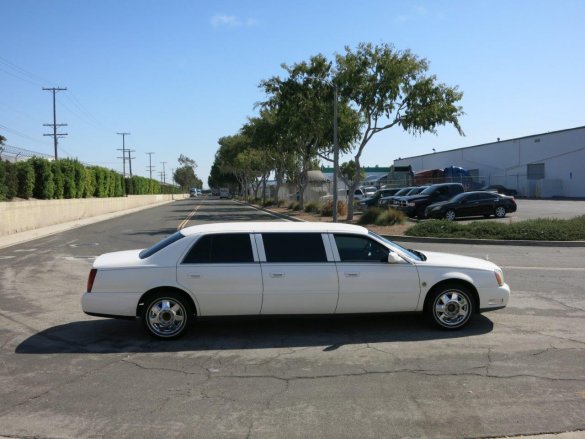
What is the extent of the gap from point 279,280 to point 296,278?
203mm

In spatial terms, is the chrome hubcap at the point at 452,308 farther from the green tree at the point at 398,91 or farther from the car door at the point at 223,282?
the green tree at the point at 398,91

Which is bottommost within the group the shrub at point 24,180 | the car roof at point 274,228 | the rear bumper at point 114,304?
the rear bumper at point 114,304

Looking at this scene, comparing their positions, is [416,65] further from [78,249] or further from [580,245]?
[78,249]

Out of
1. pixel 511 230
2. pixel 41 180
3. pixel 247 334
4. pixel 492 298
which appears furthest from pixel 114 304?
pixel 41 180

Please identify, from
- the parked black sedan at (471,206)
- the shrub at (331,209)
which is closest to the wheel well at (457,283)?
the parked black sedan at (471,206)

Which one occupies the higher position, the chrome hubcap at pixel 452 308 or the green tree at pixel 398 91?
the green tree at pixel 398 91

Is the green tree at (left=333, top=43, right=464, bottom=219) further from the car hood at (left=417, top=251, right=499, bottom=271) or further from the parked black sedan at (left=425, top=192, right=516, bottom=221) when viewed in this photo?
the car hood at (left=417, top=251, right=499, bottom=271)

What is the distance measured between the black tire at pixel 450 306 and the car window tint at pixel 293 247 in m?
1.47

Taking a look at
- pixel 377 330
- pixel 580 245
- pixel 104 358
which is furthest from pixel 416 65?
pixel 104 358

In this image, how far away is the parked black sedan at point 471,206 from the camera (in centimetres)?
2680

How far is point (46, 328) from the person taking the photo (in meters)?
7.37

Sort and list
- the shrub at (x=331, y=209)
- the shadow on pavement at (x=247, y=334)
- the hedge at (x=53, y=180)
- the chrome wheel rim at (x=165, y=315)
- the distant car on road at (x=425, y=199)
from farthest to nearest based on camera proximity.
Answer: the shrub at (x=331, y=209)
the distant car on road at (x=425, y=199)
the hedge at (x=53, y=180)
the chrome wheel rim at (x=165, y=315)
the shadow on pavement at (x=247, y=334)

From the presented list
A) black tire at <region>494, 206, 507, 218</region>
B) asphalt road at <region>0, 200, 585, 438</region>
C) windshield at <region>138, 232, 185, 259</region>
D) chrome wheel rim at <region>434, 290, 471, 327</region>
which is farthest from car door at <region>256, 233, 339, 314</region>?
black tire at <region>494, 206, 507, 218</region>

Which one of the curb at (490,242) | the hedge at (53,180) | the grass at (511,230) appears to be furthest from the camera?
the hedge at (53,180)
